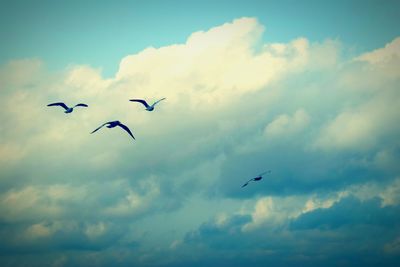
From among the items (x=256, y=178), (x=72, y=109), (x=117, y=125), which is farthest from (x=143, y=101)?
(x=256, y=178)

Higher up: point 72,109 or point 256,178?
point 72,109

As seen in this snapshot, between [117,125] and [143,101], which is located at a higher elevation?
[143,101]

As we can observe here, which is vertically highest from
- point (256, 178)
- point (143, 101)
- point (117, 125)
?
point (143, 101)

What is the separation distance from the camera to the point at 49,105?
88.8 meters

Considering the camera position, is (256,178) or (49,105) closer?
(256,178)

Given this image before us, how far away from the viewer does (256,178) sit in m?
81.6

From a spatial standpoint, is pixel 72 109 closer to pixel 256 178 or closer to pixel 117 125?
pixel 117 125

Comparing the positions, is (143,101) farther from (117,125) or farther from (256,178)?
(256,178)

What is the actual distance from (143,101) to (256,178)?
105 ft

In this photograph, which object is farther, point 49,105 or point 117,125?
point 49,105

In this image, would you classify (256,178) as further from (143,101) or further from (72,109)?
(72,109)

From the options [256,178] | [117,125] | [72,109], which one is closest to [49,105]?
[72,109]

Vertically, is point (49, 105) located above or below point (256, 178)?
above

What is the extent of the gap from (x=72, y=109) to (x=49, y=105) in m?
5.64
